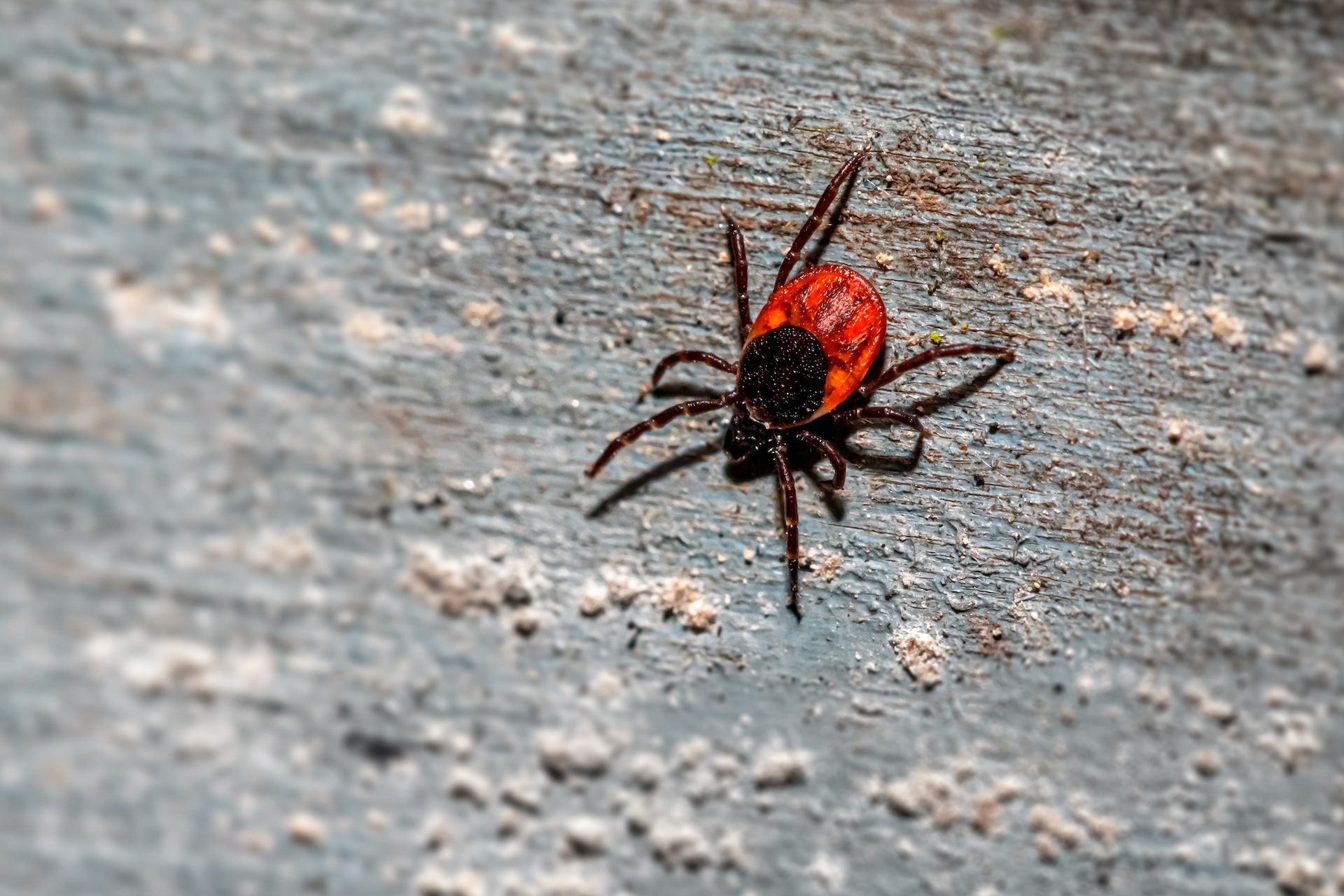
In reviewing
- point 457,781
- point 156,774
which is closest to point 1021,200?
point 457,781

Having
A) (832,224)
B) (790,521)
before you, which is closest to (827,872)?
(790,521)

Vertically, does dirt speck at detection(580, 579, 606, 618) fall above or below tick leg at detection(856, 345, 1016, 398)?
below

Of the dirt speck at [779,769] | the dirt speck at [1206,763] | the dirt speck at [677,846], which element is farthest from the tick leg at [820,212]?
the dirt speck at [1206,763]

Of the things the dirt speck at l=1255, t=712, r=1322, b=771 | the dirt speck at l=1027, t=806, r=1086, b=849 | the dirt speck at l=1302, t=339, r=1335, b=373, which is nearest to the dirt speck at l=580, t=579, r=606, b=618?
the dirt speck at l=1027, t=806, r=1086, b=849

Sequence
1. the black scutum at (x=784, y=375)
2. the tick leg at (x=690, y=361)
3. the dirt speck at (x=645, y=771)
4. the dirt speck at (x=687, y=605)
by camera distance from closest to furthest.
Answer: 1. the dirt speck at (x=645, y=771)
2. the dirt speck at (x=687, y=605)
3. the tick leg at (x=690, y=361)
4. the black scutum at (x=784, y=375)

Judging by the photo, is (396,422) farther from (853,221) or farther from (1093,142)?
(1093,142)

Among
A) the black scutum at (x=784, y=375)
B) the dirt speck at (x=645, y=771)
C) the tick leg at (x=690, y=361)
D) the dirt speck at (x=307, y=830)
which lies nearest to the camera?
the dirt speck at (x=307, y=830)

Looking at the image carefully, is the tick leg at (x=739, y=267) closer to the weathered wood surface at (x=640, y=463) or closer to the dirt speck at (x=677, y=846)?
the weathered wood surface at (x=640, y=463)

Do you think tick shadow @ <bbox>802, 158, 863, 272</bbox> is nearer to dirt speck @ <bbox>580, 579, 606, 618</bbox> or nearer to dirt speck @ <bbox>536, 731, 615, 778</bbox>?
dirt speck @ <bbox>580, 579, 606, 618</bbox>

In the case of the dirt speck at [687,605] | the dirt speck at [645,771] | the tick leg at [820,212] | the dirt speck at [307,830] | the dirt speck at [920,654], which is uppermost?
the tick leg at [820,212]

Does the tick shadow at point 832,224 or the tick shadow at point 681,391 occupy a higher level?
the tick shadow at point 832,224
